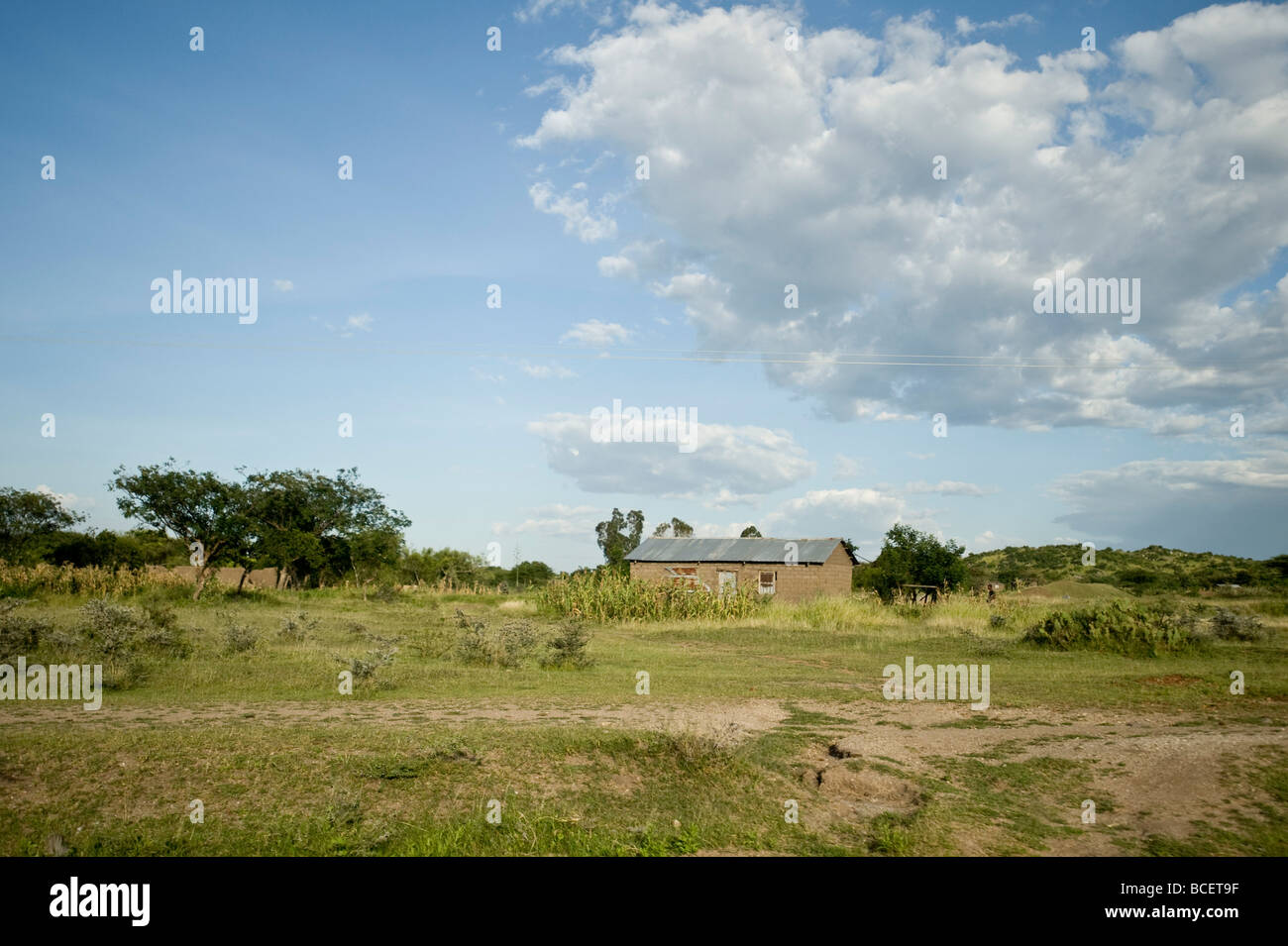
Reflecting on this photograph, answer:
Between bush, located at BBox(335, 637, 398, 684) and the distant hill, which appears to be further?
the distant hill

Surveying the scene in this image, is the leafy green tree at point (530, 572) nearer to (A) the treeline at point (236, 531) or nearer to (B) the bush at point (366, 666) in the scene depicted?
(A) the treeline at point (236, 531)

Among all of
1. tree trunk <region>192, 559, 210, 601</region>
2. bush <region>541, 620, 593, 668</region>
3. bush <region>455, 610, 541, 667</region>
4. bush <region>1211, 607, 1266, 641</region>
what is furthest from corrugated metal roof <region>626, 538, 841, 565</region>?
bush <region>541, 620, 593, 668</region>

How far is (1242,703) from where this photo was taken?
1220 centimetres

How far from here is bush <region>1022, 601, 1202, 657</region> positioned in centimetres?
1973

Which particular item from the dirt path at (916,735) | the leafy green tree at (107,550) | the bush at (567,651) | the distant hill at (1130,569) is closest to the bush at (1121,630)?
the dirt path at (916,735)

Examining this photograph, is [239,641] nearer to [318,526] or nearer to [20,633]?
[20,633]

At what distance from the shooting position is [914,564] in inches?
1667

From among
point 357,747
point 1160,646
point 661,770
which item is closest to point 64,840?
point 357,747

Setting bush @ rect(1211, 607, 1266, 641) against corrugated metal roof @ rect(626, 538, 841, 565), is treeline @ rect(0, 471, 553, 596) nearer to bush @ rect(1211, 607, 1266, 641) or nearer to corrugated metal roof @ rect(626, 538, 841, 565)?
corrugated metal roof @ rect(626, 538, 841, 565)

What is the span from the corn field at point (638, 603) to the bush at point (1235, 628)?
15173 millimetres

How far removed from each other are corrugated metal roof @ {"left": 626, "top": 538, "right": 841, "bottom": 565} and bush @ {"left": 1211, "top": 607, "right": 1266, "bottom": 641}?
72.9 ft

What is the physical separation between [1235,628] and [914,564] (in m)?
21.2

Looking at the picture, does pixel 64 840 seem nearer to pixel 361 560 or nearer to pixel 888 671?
pixel 888 671

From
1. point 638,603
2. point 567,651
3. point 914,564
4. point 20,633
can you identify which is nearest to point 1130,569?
point 914,564
